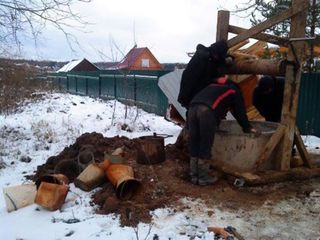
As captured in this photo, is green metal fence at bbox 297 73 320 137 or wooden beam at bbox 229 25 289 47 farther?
green metal fence at bbox 297 73 320 137

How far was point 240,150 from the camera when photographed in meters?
5.97

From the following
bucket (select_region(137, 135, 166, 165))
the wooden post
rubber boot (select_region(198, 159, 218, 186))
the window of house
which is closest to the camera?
rubber boot (select_region(198, 159, 218, 186))

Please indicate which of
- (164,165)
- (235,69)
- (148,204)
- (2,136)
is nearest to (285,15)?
(235,69)

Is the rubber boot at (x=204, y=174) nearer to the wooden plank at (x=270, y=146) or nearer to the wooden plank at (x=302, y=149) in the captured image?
the wooden plank at (x=270, y=146)

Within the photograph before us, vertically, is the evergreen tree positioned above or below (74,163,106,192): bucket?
above

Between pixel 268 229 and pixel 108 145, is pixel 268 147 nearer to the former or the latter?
pixel 268 229

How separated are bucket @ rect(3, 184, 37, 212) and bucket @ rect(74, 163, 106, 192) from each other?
0.62m

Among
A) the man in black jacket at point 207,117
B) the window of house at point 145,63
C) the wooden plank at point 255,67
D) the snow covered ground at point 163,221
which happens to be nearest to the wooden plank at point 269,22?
the wooden plank at point 255,67

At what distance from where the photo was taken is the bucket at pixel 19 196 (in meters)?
5.25

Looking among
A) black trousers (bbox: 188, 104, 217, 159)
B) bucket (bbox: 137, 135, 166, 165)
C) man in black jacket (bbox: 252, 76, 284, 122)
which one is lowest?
bucket (bbox: 137, 135, 166, 165)

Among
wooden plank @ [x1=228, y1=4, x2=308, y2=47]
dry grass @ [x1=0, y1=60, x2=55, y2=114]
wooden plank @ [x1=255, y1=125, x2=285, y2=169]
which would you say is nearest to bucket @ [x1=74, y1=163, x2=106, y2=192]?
wooden plank @ [x1=255, y1=125, x2=285, y2=169]

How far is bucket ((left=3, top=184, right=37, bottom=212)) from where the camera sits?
5250 millimetres

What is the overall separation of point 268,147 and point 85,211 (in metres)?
2.64

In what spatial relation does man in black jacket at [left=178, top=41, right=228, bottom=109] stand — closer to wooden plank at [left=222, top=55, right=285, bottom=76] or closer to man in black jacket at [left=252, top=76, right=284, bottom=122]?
wooden plank at [left=222, top=55, right=285, bottom=76]
